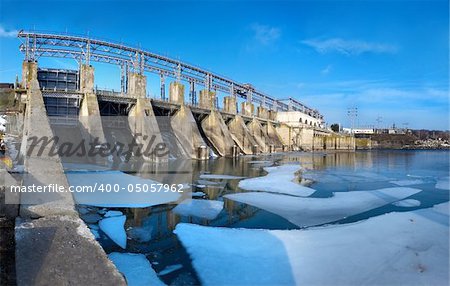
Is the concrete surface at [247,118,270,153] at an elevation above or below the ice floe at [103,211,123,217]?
above

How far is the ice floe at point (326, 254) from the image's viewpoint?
13.8 ft

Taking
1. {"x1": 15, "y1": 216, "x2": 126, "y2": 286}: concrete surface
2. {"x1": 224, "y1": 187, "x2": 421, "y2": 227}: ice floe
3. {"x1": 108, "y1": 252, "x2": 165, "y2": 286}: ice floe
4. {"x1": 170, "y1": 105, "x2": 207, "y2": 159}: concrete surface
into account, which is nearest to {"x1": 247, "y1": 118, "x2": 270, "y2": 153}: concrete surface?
{"x1": 170, "y1": 105, "x2": 207, "y2": 159}: concrete surface

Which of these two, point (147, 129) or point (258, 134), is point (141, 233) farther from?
point (258, 134)

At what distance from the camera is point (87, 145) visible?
19203mm

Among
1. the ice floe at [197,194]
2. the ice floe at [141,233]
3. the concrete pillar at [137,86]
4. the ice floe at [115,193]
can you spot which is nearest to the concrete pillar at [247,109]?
the concrete pillar at [137,86]

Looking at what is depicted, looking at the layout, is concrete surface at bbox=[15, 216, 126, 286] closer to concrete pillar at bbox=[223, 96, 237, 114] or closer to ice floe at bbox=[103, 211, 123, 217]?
ice floe at bbox=[103, 211, 123, 217]

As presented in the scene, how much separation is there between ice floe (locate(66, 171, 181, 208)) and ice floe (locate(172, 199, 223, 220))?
68cm

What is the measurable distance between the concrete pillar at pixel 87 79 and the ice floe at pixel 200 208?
50.4 feet

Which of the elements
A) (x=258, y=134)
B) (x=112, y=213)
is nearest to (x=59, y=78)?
(x=258, y=134)

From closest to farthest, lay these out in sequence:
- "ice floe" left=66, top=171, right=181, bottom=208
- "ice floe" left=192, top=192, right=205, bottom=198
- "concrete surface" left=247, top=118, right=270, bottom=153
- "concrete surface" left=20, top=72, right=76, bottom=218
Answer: "concrete surface" left=20, top=72, right=76, bottom=218
"ice floe" left=66, top=171, right=181, bottom=208
"ice floe" left=192, top=192, right=205, bottom=198
"concrete surface" left=247, top=118, right=270, bottom=153

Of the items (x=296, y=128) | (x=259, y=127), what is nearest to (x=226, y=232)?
(x=259, y=127)

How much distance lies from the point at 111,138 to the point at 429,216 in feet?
71.6

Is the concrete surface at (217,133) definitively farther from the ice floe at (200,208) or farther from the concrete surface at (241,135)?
the ice floe at (200,208)

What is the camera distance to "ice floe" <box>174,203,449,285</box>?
4.20 m
